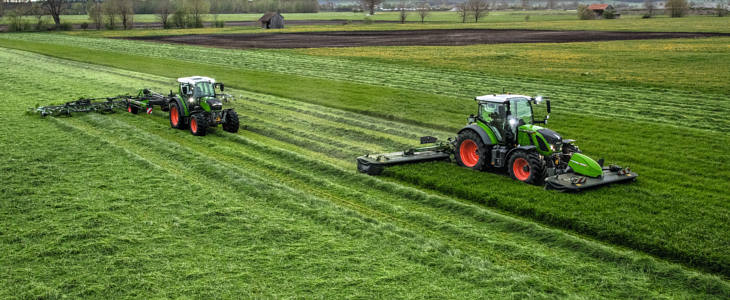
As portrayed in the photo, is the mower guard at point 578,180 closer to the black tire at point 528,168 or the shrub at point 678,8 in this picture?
the black tire at point 528,168

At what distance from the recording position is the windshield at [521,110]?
1538cm

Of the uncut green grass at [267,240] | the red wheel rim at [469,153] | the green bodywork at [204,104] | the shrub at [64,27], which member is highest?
the shrub at [64,27]

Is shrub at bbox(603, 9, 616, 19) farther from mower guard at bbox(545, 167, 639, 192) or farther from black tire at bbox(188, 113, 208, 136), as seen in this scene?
mower guard at bbox(545, 167, 639, 192)

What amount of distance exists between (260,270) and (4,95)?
84.2 feet

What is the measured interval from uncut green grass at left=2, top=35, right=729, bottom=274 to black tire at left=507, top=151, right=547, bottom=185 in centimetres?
30

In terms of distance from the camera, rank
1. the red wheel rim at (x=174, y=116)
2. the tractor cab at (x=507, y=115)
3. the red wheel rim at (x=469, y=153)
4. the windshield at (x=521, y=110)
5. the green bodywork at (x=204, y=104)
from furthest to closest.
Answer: the red wheel rim at (x=174, y=116) < the green bodywork at (x=204, y=104) < the red wheel rim at (x=469, y=153) < the windshield at (x=521, y=110) < the tractor cab at (x=507, y=115)

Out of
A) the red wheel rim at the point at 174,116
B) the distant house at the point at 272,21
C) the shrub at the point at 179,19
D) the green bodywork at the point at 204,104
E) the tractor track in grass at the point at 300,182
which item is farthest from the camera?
the shrub at the point at 179,19

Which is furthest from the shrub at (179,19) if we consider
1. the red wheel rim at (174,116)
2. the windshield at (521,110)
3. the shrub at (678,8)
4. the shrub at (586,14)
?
the windshield at (521,110)

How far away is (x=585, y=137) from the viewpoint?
20.4m

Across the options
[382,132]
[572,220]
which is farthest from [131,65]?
[572,220]

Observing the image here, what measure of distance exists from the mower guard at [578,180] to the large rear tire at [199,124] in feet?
38.5

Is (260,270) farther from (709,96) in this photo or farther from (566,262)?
(709,96)

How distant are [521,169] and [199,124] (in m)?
11.1

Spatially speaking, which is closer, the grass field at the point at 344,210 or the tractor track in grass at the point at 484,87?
the grass field at the point at 344,210
